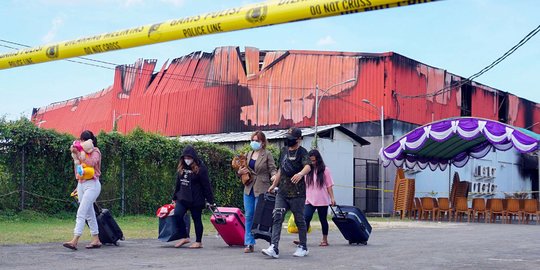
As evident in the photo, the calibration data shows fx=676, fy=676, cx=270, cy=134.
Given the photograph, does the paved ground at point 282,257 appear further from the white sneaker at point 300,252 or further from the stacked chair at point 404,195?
the stacked chair at point 404,195

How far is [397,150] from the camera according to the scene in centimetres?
2422

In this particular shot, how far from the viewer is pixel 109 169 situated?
64.3 feet

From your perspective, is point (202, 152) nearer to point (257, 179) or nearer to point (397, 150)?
point (397, 150)

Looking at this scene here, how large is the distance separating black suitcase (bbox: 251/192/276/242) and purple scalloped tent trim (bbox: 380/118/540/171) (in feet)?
43.3

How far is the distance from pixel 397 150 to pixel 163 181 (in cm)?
859

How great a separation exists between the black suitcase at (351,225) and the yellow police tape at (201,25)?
19.1ft

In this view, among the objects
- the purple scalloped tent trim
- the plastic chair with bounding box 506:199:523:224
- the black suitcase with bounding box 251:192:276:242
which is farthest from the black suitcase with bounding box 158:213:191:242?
the plastic chair with bounding box 506:199:523:224

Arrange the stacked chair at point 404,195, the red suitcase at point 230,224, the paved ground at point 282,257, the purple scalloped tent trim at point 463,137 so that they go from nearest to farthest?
1. the paved ground at point 282,257
2. the red suitcase at point 230,224
3. the purple scalloped tent trim at point 463,137
4. the stacked chair at point 404,195

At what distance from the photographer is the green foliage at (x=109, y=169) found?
17500 millimetres

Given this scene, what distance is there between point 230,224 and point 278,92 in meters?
25.3

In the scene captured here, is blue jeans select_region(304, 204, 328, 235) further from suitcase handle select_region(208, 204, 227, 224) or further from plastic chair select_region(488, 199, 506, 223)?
plastic chair select_region(488, 199, 506, 223)

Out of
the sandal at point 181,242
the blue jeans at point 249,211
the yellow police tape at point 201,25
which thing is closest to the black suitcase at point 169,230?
the sandal at point 181,242

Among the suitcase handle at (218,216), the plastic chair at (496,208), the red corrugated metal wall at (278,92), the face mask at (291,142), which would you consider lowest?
the suitcase handle at (218,216)

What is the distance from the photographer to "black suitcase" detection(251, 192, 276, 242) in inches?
380
